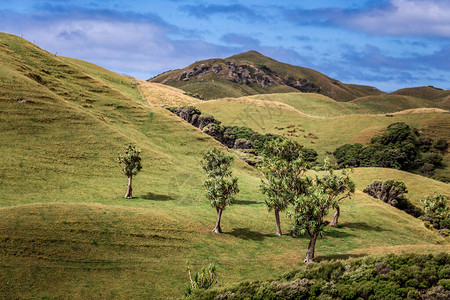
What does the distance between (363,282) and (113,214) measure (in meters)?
37.0

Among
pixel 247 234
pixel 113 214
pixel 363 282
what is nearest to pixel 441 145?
pixel 247 234

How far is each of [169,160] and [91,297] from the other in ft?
220

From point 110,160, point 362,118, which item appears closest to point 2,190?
point 110,160

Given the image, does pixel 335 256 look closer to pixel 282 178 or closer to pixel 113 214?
pixel 282 178

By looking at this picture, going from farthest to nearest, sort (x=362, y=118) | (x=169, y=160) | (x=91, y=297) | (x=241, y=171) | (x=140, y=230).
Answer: (x=362, y=118) < (x=241, y=171) < (x=169, y=160) < (x=140, y=230) < (x=91, y=297)

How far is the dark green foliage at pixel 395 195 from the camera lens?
89.1 m

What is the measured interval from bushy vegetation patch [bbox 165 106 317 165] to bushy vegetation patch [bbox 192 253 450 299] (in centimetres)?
10675

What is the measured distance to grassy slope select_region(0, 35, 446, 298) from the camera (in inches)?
1431

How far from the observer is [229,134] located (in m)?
177

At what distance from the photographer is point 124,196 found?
68438mm

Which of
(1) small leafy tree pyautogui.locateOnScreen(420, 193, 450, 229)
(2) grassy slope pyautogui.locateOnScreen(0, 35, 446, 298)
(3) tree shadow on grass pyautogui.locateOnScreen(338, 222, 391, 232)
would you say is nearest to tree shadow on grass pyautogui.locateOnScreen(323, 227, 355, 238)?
(2) grassy slope pyautogui.locateOnScreen(0, 35, 446, 298)

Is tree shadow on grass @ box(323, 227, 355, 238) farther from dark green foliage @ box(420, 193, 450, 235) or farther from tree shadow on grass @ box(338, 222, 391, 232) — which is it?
dark green foliage @ box(420, 193, 450, 235)

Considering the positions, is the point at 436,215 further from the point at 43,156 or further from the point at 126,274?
the point at 43,156

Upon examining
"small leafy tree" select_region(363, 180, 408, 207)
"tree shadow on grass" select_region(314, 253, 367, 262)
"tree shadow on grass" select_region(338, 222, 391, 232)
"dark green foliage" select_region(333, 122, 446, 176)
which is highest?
"dark green foliage" select_region(333, 122, 446, 176)
